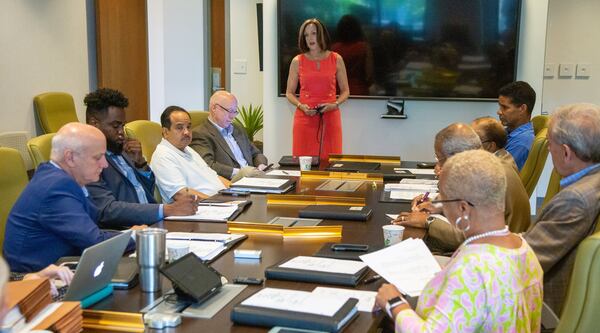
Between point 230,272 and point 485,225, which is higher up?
point 485,225

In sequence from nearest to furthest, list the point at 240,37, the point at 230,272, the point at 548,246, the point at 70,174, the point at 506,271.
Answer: the point at 506,271 → the point at 230,272 → the point at 548,246 → the point at 70,174 → the point at 240,37

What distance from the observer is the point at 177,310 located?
1694 millimetres

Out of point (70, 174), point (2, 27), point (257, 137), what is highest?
point (2, 27)

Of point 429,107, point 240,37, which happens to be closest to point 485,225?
point 429,107

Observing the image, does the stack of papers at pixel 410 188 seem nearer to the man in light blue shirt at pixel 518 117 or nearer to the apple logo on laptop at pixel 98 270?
the man in light blue shirt at pixel 518 117

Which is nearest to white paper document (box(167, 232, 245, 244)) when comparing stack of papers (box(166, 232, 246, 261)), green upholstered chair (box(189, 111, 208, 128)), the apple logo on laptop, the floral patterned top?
stack of papers (box(166, 232, 246, 261))

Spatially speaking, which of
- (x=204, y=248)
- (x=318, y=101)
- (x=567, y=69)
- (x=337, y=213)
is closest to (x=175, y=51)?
(x=318, y=101)

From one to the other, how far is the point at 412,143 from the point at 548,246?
4.03m

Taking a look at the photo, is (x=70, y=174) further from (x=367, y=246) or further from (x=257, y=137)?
(x=257, y=137)

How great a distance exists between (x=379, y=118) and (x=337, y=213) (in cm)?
359

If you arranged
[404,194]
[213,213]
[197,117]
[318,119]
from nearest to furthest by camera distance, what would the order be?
1. [213,213]
2. [404,194]
3. [197,117]
4. [318,119]

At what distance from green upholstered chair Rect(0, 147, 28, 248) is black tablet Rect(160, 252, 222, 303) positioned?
127 cm

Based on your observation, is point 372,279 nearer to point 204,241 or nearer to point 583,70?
point 204,241

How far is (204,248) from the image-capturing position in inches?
88.3
